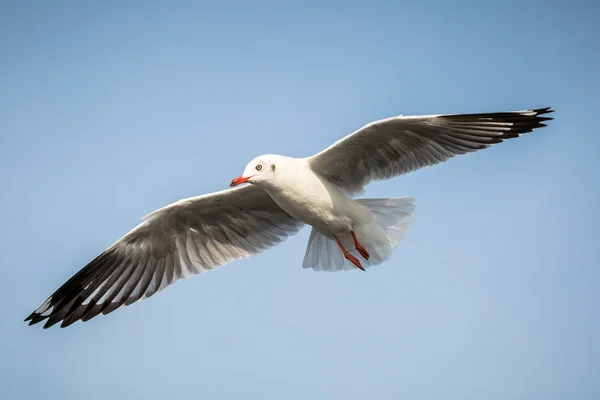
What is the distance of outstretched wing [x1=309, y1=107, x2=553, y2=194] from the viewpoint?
7305 millimetres

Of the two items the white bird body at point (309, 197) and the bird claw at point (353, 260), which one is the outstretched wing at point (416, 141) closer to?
the white bird body at point (309, 197)

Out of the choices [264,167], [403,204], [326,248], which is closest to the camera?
[264,167]

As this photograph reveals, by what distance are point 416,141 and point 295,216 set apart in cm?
138

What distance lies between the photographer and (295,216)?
759cm

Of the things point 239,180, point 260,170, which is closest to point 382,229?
point 260,170

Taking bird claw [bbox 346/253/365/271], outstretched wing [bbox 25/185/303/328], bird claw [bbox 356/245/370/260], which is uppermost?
outstretched wing [bbox 25/185/303/328]

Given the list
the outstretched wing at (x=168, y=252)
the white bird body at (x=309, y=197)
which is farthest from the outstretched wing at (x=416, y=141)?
the outstretched wing at (x=168, y=252)

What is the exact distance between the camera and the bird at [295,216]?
24.0 feet

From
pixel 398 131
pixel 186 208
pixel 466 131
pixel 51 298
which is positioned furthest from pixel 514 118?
pixel 51 298

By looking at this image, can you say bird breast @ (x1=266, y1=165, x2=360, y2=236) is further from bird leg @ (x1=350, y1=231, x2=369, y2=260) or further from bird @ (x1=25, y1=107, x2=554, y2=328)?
bird leg @ (x1=350, y1=231, x2=369, y2=260)

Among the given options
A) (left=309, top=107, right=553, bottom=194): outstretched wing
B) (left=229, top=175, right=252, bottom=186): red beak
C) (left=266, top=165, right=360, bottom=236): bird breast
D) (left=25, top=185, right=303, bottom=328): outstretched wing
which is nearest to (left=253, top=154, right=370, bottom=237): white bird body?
(left=266, top=165, right=360, bottom=236): bird breast

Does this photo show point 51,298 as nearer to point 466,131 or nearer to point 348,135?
point 348,135

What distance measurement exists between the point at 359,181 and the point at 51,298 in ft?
11.5

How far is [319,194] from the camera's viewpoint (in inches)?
290
